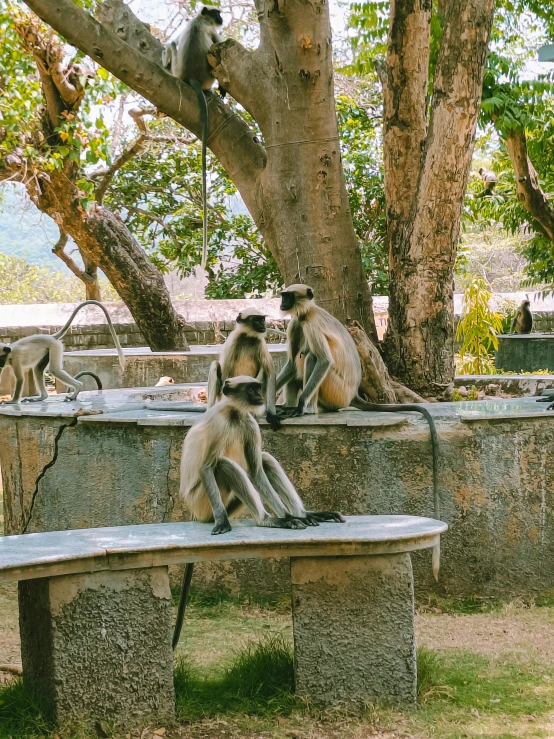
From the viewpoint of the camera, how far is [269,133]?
6020mm

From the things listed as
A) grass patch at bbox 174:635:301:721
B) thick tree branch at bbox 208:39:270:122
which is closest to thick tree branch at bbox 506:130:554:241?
thick tree branch at bbox 208:39:270:122

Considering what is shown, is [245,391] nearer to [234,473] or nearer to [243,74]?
[234,473]

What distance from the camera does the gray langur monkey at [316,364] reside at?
16.5 feet

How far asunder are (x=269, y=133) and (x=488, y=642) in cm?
346

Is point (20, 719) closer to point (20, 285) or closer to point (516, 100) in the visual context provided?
point (516, 100)

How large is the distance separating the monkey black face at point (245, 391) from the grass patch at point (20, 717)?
1268mm

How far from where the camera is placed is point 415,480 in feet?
15.1

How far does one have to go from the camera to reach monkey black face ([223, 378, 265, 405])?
352 cm

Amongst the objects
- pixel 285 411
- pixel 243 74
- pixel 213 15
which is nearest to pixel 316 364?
pixel 285 411

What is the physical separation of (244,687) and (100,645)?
601 mm

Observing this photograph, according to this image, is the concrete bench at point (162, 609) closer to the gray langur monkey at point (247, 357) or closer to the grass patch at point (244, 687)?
the grass patch at point (244, 687)

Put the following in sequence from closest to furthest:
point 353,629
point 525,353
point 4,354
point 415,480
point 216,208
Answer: point 353,629, point 415,480, point 4,354, point 525,353, point 216,208

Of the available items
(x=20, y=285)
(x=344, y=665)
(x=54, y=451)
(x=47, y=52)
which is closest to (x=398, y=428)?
(x=344, y=665)

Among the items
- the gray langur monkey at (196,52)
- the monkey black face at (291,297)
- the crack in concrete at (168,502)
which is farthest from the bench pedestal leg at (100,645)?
the gray langur monkey at (196,52)
